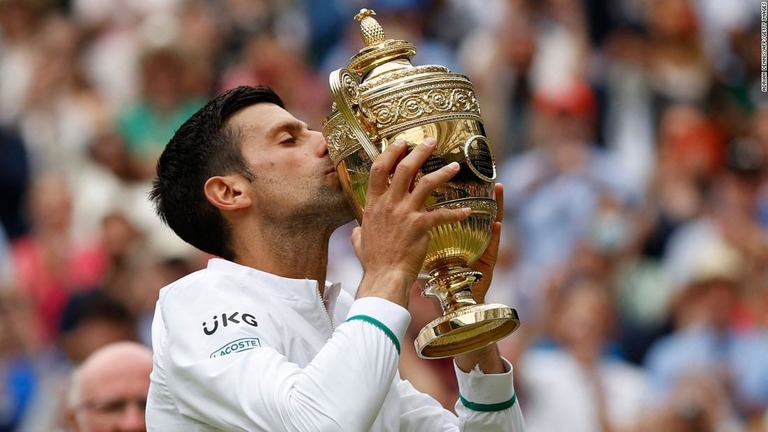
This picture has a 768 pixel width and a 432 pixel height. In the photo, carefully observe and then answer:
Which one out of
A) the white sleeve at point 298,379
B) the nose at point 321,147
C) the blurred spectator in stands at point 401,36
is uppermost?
the blurred spectator in stands at point 401,36

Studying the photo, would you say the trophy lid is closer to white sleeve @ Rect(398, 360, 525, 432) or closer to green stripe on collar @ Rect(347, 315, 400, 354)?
green stripe on collar @ Rect(347, 315, 400, 354)

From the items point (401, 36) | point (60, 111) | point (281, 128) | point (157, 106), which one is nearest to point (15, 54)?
point (60, 111)

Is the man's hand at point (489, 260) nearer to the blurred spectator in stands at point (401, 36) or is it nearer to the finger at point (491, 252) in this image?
the finger at point (491, 252)

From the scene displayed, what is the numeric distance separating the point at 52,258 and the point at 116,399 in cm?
477

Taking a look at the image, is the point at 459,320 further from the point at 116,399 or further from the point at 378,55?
the point at 116,399

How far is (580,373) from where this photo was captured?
8.60 m

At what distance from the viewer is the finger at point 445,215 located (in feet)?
12.1

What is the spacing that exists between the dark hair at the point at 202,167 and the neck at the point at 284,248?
9 centimetres

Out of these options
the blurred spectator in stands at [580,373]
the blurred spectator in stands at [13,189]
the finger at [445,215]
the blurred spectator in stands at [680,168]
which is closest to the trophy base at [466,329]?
the finger at [445,215]

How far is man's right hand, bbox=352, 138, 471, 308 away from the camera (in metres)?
3.65

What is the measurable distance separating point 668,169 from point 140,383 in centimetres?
554

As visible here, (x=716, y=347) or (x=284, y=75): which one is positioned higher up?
(x=284, y=75)

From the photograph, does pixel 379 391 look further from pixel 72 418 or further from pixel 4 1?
pixel 4 1

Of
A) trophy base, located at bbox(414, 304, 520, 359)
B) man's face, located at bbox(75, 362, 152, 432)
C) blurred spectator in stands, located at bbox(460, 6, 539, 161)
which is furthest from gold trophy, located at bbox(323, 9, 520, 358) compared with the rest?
blurred spectator in stands, located at bbox(460, 6, 539, 161)
